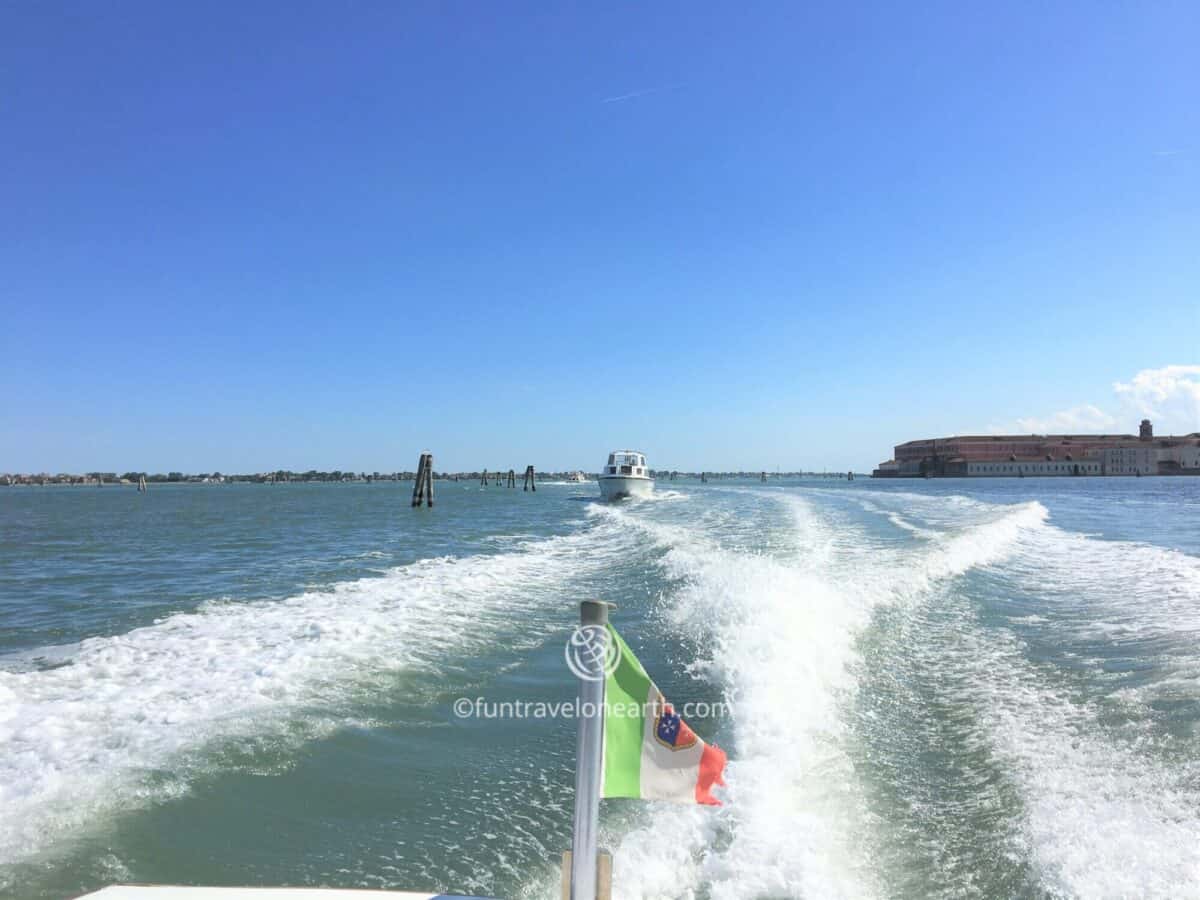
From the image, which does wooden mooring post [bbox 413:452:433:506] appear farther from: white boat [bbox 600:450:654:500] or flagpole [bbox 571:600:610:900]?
flagpole [bbox 571:600:610:900]

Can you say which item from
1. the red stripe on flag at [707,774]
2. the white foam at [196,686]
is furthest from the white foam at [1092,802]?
the white foam at [196,686]

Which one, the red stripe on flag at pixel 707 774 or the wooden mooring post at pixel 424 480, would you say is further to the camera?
the wooden mooring post at pixel 424 480

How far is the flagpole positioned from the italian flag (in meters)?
0.18

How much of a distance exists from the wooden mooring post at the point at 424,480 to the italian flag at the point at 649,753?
144 feet

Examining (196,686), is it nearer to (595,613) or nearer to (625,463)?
(595,613)

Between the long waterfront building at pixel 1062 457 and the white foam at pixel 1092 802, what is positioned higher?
the long waterfront building at pixel 1062 457

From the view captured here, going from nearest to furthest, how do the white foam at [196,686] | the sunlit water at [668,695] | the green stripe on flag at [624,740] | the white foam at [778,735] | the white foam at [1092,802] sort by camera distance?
the green stripe on flag at [624,740]
the white foam at [1092,802]
the white foam at [778,735]
the sunlit water at [668,695]
the white foam at [196,686]

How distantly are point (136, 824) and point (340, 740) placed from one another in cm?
155

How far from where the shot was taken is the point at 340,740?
5.56 meters

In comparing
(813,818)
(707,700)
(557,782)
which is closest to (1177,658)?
(707,700)

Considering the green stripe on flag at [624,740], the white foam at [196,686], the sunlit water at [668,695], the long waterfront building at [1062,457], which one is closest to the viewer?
the green stripe on flag at [624,740]

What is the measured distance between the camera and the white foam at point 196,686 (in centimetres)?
463

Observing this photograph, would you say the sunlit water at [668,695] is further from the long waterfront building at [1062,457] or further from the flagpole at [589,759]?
the long waterfront building at [1062,457]

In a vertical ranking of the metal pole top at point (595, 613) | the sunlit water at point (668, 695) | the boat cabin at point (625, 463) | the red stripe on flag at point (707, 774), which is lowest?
the sunlit water at point (668, 695)
